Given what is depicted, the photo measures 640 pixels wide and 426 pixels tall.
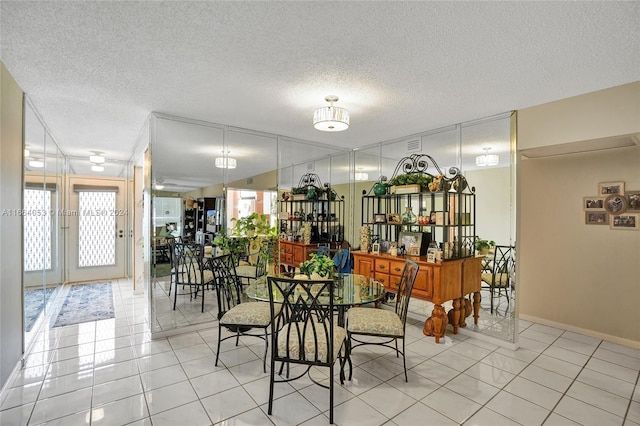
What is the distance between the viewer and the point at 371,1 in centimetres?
163

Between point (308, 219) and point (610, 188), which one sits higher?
point (610, 188)

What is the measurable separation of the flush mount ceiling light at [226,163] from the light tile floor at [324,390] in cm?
207

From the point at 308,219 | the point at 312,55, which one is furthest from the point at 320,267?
the point at 308,219

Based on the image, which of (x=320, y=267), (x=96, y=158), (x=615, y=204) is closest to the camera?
(x=320, y=267)

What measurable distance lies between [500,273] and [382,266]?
144 cm

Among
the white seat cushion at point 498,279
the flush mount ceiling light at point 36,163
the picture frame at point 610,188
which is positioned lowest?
the white seat cushion at point 498,279

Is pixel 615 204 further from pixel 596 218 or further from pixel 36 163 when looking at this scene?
pixel 36 163

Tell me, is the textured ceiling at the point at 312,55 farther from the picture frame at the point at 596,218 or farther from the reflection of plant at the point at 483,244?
the picture frame at the point at 596,218

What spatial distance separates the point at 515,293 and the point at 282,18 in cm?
337

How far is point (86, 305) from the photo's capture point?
4543 millimetres

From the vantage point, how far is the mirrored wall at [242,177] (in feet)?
11.1

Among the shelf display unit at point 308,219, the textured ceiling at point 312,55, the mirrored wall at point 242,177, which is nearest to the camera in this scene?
the textured ceiling at point 312,55

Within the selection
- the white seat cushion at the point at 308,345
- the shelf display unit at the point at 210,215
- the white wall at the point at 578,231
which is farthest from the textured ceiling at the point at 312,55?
the white seat cushion at the point at 308,345

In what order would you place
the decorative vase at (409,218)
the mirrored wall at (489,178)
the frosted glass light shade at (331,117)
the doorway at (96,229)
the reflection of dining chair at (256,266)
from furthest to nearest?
the doorway at (96,229)
the reflection of dining chair at (256,266)
the decorative vase at (409,218)
the mirrored wall at (489,178)
the frosted glass light shade at (331,117)
